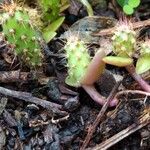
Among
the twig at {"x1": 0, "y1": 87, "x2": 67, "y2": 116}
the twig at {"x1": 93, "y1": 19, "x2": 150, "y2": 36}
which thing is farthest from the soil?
the twig at {"x1": 93, "y1": 19, "x2": 150, "y2": 36}

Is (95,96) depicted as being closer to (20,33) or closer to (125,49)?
(125,49)

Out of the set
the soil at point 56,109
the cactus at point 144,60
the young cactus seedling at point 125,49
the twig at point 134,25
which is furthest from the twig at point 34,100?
the twig at point 134,25

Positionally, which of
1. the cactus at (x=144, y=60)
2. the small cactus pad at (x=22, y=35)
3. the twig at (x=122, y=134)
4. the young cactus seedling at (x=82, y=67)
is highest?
the small cactus pad at (x=22, y=35)

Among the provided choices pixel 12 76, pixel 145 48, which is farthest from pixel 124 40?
pixel 12 76

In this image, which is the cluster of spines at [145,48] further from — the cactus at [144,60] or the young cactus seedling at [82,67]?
the young cactus seedling at [82,67]

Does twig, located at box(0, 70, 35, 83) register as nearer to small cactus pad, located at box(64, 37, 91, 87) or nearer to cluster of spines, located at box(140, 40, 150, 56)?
small cactus pad, located at box(64, 37, 91, 87)

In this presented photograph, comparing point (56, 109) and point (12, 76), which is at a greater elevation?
point (12, 76)
